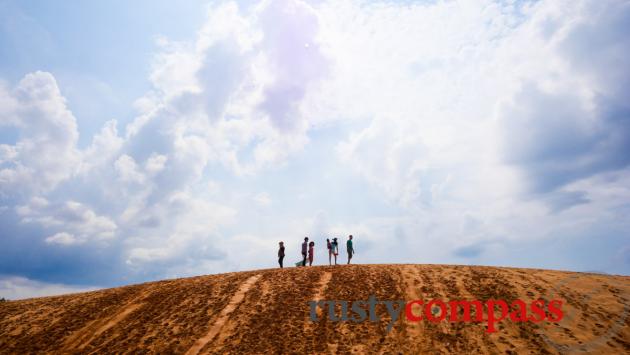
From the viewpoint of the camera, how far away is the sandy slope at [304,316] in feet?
46.8

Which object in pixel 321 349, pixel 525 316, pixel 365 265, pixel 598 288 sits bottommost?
pixel 321 349

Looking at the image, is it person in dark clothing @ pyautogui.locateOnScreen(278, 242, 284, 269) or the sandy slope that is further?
person in dark clothing @ pyautogui.locateOnScreen(278, 242, 284, 269)

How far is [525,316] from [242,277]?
15.0m

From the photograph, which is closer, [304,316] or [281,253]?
[304,316]

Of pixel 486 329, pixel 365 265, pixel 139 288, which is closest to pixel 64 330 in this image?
pixel 139 288

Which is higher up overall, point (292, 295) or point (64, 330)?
point (292, 295)

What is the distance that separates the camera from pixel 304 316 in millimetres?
16578

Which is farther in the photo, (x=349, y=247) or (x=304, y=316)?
(x=349, y=247)

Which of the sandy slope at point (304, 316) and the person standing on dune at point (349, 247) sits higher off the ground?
the person standing on dune at point (349, 247)

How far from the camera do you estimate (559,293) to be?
17359 millimetres

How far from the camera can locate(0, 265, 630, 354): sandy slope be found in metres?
14.3

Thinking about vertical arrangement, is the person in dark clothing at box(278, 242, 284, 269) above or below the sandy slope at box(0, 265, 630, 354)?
above

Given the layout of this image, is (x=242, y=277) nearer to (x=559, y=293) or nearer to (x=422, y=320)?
(x=422, y=320)

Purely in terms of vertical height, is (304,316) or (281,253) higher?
(281,253)
